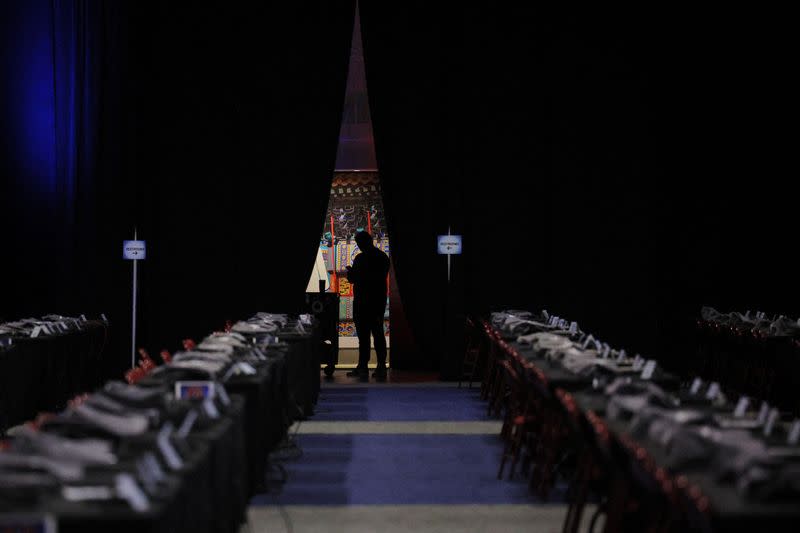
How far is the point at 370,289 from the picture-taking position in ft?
37.2

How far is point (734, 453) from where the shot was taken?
10.6ft

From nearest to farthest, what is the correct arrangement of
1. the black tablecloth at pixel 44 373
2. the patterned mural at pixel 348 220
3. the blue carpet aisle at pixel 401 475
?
the blue carpet aisle at pixel 401 475 → the black tablecloth at pixel 44 373 → the patterned mural at pixel 348 220

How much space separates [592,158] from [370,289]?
3043mm

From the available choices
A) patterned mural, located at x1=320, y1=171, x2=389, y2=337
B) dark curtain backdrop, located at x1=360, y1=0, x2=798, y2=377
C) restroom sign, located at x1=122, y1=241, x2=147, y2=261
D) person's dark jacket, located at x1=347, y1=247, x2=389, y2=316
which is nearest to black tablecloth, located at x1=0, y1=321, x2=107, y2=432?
restroom sign, located at x1=122, y1=241, x2=147, y2=261

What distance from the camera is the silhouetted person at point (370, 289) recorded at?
11.3 meters

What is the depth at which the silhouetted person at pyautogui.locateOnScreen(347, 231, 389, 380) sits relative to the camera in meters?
11.3

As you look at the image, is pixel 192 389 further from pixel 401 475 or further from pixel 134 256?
pixel 134 256

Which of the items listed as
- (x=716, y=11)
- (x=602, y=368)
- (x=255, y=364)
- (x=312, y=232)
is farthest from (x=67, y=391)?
(x=716, y=11)

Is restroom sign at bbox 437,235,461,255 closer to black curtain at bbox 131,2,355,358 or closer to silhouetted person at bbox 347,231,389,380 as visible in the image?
silhouetted person at bbox 347,231,389,380

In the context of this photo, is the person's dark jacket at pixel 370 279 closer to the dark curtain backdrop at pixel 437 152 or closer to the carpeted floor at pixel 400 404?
the dark curtain backdrop at pixel 437 152

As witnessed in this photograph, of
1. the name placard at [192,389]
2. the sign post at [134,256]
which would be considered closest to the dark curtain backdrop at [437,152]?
the sign post at [134,256]

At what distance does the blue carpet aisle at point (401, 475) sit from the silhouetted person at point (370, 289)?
1.76 m

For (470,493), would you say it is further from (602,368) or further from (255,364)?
(255,364)

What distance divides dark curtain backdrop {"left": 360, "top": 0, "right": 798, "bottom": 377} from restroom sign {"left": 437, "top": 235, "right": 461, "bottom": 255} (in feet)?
1.03
